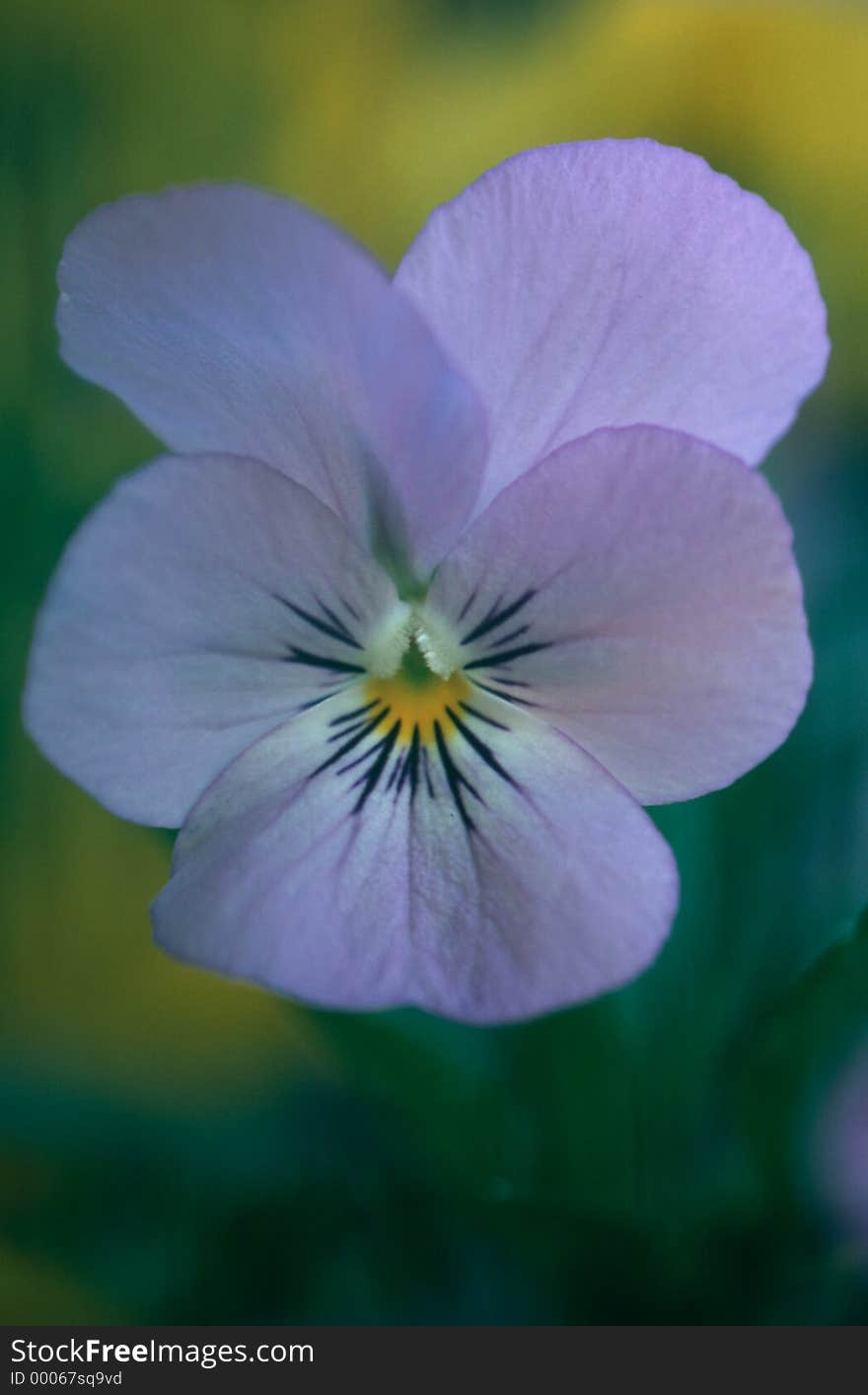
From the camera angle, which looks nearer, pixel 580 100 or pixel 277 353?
pixel 277 353

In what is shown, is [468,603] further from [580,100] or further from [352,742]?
[580,100]

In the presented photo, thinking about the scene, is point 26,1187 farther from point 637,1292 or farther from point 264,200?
point 264,200

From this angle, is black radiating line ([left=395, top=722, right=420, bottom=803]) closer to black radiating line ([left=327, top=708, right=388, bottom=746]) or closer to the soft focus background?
black radiating line ([left=327, top=708, right=388, bottom=746])

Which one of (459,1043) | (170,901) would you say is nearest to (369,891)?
(170,901)

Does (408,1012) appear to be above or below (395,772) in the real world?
below

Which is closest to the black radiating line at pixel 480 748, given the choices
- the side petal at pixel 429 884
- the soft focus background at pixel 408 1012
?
the side petal at pixel 429 884

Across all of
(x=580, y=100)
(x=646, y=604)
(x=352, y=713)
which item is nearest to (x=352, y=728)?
(x=352, y=713)
